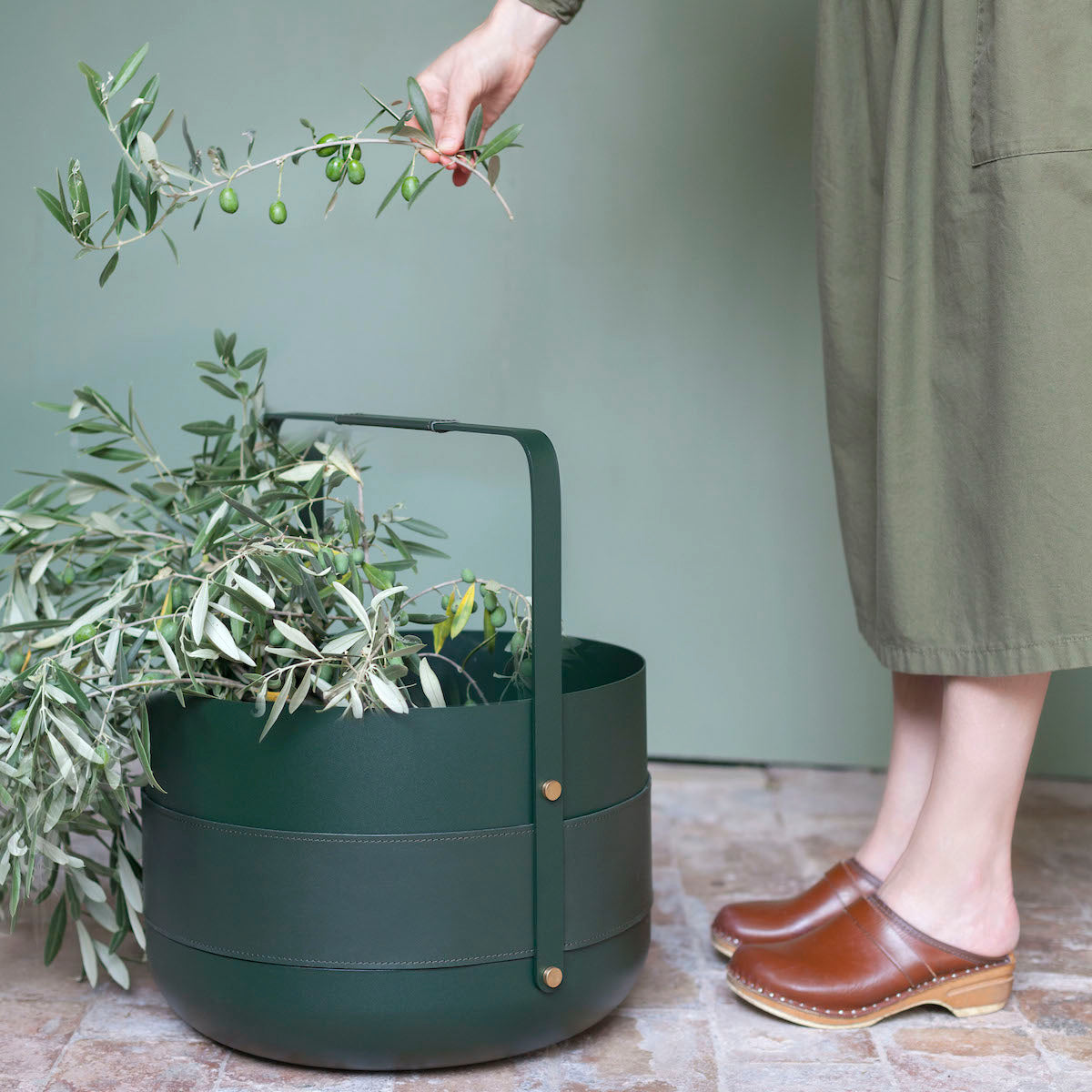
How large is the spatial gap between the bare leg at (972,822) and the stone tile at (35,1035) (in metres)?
0.86

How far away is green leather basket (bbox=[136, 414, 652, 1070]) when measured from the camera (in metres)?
1.07

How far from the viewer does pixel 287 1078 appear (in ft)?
3.77

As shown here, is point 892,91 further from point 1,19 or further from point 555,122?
point 1,19

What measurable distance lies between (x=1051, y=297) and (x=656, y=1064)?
81 centimetres

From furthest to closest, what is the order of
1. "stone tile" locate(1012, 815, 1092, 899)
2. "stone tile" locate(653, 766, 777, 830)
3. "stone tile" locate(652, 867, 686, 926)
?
"stone tile" locate(653, 766, 777, 830)
"stone tile" locate(1012, 815, 1092, 899)
"stone tile" locate(652, 867, 686, 926)

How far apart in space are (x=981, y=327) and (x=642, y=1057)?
2.57 feet

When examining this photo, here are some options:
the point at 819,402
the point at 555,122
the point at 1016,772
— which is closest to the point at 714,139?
the point at 555,122

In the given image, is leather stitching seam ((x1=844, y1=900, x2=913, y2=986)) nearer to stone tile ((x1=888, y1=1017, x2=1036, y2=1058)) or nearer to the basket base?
stone tile ((x1=888, y1=1017, x2=1036, y2=1058))

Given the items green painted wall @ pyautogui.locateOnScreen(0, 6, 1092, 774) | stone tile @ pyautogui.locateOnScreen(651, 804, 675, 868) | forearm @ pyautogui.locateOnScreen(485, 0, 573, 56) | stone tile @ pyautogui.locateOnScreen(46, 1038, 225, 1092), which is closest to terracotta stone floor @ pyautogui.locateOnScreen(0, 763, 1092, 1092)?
stone tile @ pyautogui.locateOnScreen(46, 1038, 225, 1092)

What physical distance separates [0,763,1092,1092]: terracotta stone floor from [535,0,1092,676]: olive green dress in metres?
0.39

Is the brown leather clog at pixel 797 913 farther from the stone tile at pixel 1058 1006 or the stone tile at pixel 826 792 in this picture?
the stone tile at pixel 826 792

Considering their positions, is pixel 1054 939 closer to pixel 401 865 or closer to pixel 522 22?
pixel 401 865

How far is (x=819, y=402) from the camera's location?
2146 millimetres

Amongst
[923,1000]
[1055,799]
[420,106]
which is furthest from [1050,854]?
[420,106]
